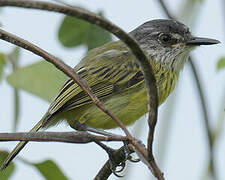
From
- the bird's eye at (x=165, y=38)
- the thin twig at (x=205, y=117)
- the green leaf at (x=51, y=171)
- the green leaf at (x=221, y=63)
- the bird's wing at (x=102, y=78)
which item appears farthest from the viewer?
the bird's eye at (x=165, y=38)

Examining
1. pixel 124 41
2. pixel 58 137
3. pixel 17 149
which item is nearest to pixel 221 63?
pixel 17 149

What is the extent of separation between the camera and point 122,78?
4.33m

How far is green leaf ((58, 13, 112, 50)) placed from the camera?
3.93 meters

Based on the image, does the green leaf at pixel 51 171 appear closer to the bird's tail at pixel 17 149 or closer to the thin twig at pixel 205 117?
the bird's tail at pixel 17 149

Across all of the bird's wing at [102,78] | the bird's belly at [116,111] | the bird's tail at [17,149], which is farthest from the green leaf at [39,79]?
the bird's belly at [116,111]

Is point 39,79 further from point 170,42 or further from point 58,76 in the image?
point 170,42

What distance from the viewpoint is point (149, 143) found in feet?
5.75

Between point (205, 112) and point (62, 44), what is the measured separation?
1300mm

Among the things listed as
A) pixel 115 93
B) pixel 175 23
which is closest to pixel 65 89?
pixel 115 93

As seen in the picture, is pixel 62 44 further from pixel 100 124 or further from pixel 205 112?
pixel 205 112

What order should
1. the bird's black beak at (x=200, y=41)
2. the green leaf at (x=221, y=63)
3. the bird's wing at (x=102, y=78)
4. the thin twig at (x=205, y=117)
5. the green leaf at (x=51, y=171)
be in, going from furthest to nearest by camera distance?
1. the bird's black beak at (x=200, y=41)
2. the bird's wing at (x=102, y=78)
3. the thin twig at (x=205, y=117)
4. the green leaf at (x=221, y=63)
5. the green leaf at (x=51, y=171)

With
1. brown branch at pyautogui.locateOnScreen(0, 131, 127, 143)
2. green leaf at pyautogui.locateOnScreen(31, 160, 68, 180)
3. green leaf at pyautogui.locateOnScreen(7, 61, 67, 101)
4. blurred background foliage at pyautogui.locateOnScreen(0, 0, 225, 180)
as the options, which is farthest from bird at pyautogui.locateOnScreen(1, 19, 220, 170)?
brown branch at pyautogui.locateOnScreen(0, 131, 127, 143)

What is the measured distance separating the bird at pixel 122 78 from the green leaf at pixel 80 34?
0.33 meters

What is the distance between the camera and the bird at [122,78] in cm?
402
